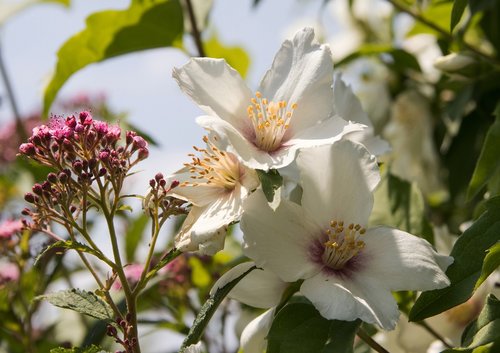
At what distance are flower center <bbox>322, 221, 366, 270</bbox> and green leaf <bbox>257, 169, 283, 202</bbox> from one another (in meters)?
0.10

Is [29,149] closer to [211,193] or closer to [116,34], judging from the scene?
[211,193]

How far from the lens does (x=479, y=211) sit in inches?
43.9

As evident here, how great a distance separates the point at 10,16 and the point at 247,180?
57.7 inches

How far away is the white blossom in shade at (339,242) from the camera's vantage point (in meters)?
0.89

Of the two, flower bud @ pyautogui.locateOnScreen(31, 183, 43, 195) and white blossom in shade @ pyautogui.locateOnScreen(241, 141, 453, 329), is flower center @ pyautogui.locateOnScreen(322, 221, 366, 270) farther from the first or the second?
flower bud @ pyautogui.locateOnScreen(31, 183, 43, 195)

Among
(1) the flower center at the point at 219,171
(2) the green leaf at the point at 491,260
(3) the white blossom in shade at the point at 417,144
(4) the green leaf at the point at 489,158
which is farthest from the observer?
(3) the white blossom in shade at the point at 417,144

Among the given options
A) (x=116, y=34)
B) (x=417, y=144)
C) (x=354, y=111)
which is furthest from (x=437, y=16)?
(x=354, y=111)

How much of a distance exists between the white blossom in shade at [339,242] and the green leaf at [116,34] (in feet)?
2.74

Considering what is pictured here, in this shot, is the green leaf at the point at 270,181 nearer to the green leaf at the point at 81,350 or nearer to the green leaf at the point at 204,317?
the green leaf at the point at 204,317

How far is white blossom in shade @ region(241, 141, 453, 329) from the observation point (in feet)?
2.92

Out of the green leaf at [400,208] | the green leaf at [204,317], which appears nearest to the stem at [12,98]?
the green leaf at [400,208]

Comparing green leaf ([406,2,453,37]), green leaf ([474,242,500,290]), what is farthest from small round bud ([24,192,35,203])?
green leaf ([406,2,453,37])

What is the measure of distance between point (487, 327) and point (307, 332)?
178 mm

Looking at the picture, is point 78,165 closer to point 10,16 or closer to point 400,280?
point 400,280
